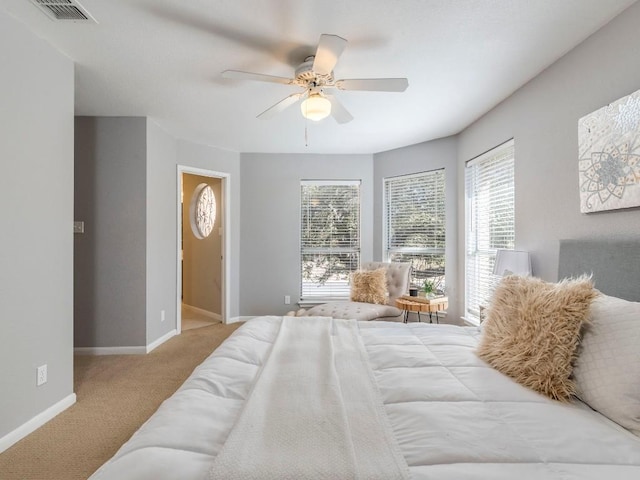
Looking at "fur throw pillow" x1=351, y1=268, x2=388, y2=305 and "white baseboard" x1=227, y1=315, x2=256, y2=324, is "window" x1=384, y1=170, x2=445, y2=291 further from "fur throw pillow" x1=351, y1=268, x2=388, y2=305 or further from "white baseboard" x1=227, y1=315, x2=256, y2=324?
"white baseboard" x1=227, y1=315, x2=256, y2=324

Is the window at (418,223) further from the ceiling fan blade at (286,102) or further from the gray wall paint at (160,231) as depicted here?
the gray wall paint at (160,231)

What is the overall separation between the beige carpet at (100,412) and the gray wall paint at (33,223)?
18 cm

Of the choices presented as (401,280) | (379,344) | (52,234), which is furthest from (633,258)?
(52,234)

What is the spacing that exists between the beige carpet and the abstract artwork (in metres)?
3.17

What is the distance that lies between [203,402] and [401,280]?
136 inches

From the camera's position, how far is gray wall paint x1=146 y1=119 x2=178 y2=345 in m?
3.88

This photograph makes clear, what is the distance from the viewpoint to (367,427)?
1.01m

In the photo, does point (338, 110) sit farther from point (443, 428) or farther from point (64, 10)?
point (443, 428)

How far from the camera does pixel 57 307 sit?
8.18ft

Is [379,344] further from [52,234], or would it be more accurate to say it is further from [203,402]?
[52,234]

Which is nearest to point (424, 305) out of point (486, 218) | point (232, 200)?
point (486, 218)

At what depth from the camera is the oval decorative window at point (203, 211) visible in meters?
5.43

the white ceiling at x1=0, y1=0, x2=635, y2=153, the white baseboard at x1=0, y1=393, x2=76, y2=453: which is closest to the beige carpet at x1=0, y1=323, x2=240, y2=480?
the white baseboard at x1=0, y1=393, x2=76, y2=453

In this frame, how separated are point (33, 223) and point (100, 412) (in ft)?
4.58
